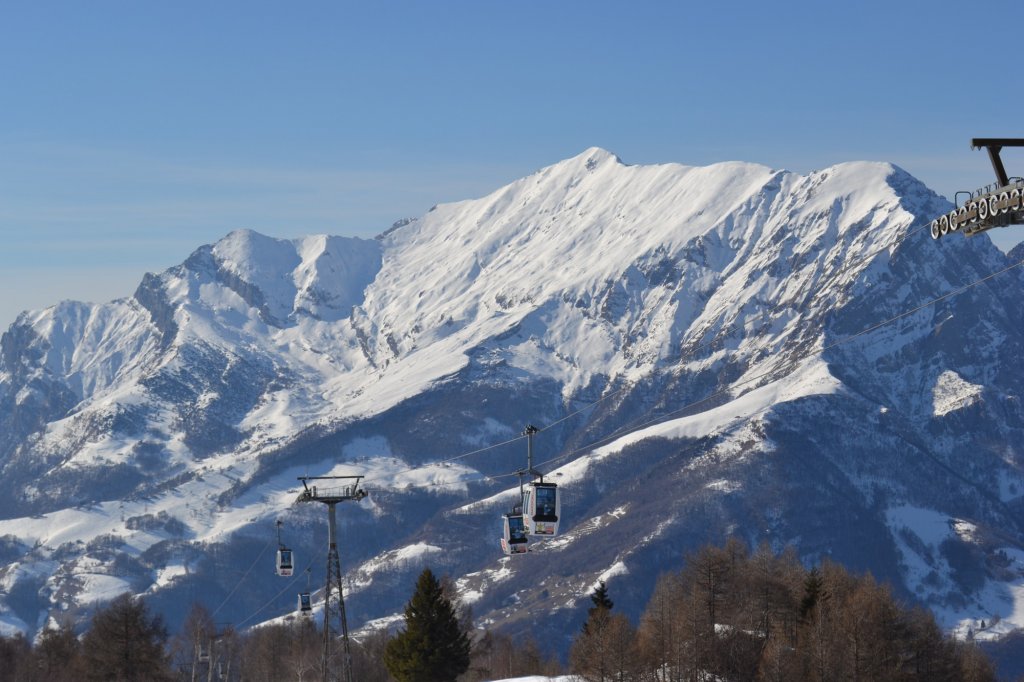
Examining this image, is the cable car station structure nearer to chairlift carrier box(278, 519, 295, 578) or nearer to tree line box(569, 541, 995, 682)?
tree line box(569, 541, 995, 682)

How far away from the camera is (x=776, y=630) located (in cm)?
15512

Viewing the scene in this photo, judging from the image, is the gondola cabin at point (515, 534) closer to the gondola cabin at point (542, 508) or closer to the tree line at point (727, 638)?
the gondola cabin at point (542, 508)

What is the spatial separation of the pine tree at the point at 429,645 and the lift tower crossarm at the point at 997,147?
7921 centimetres

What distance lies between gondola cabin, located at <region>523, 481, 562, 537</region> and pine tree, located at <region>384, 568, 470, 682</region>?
26230mm

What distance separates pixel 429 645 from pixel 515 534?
21992 mm

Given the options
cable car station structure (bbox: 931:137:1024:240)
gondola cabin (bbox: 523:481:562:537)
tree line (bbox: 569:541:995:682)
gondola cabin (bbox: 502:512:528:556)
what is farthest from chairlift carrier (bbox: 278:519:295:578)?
cable car station structure (bbox: 931:137:1024:240)

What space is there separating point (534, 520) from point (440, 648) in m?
28.5

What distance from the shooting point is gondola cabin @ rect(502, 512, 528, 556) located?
129500 millimetres

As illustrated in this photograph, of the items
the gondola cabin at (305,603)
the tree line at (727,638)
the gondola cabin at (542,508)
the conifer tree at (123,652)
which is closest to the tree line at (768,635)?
the tree line at (727,638)

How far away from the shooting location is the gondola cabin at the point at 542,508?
12312cm

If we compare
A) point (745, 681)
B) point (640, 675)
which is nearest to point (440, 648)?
point (640, 675)

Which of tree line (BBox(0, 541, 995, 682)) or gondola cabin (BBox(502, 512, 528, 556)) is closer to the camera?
gondola cabin (BBox(502, 512, 528, 556))

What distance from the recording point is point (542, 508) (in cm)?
12312

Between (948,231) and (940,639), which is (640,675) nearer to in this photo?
(940,639)
